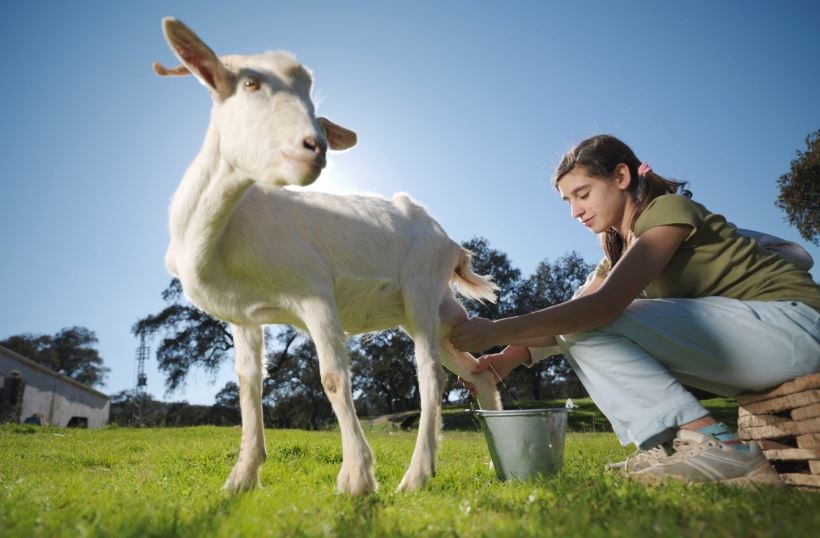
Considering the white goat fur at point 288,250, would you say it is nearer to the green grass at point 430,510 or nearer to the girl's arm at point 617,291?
the green grass at point 430,510

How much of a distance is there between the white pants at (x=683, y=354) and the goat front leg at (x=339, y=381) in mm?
1380

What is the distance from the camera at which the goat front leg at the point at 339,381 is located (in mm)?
3055

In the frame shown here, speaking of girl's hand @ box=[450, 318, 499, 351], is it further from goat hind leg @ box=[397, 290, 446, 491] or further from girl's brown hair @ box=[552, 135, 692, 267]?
girl's brown hair @ box=[552, 135, 692, 267]

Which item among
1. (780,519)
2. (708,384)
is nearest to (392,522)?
(780,519)

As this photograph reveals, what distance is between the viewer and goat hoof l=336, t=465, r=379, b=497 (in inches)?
117

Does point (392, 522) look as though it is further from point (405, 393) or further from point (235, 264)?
point (405, 393)

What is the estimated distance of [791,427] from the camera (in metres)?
2.80

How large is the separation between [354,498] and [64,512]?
4.27 ft

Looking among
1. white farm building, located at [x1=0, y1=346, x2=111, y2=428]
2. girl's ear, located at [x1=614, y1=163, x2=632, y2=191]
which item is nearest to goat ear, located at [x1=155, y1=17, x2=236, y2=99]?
girl's ear, located at [x1=614, y1=163, x2=632, y2=191]

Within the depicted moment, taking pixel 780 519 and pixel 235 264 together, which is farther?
pixel 235 264

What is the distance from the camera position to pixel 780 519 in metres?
1.89

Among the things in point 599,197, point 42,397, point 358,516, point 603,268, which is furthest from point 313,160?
point 42,397

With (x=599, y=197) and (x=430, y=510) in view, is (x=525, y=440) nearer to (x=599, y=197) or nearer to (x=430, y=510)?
(x=430, y=510)

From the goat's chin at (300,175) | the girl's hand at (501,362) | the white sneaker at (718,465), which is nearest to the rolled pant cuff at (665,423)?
the white sneaker at (718,465)
